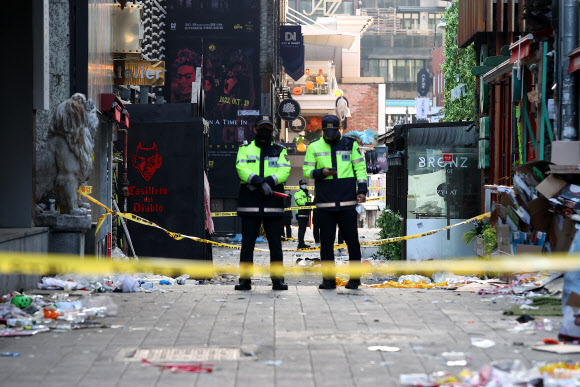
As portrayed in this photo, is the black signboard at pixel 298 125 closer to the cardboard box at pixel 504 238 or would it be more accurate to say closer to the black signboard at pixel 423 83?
the black signboard at pixel 423 83

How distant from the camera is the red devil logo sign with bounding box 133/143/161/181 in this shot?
18859mm

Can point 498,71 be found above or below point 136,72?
below

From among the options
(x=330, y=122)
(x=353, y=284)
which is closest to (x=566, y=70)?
(x=330, y=122)

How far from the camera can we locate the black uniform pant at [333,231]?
12250 millimetres

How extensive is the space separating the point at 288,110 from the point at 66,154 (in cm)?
3536

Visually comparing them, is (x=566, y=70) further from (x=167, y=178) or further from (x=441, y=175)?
(x=441, y=175)

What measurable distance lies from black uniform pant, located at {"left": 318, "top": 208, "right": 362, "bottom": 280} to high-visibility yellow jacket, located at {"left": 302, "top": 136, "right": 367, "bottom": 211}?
0.12m

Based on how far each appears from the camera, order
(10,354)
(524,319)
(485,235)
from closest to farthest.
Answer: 1. (10,354)
2. (524,319)
3. (485,235)

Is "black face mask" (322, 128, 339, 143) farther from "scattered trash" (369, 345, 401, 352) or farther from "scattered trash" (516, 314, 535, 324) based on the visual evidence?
"scattered trash" (369, 345, 401, 352)

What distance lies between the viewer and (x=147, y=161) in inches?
746

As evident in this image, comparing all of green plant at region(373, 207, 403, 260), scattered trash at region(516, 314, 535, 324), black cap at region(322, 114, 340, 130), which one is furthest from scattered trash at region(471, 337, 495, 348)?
green plant at region(373, 207, 403, 260)

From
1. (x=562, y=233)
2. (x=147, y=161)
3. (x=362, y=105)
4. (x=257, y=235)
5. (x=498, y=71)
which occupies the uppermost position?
(x=362, y=105)

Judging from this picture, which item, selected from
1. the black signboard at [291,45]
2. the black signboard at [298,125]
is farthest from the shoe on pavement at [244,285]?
the black signboard at [298,125]

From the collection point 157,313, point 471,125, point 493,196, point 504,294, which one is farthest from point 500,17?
point 157,313
